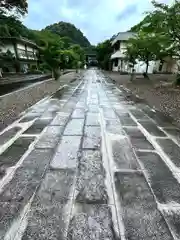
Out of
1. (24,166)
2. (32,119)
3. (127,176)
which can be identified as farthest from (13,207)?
(32,119)

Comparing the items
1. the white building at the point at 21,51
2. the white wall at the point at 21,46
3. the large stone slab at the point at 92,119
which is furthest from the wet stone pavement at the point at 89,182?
the white wall at the point at 21,46

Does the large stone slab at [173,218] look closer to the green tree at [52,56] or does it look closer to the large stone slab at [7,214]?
the large stone slab at [7,214]

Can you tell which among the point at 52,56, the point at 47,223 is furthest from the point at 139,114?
the point at 52,56

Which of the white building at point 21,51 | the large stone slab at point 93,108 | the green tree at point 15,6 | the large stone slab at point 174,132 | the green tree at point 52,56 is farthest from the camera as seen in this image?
the green tree at point 52,56

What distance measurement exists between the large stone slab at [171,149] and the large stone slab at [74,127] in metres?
1.59

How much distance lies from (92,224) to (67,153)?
1.41 m

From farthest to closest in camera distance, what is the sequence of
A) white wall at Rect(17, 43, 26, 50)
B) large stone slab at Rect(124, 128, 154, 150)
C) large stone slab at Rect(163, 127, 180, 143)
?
white wall at Rect(17, 43, 26, 50) < large stone slab at Rect(163, 127, 180, 143) < large stone slab at Rect(124, 128, 154, 150)

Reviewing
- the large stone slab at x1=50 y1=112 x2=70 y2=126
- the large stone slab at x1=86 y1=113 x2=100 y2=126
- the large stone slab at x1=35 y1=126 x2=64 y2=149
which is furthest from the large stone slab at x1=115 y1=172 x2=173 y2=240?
the large stone slab at x1=50 y1=112 x2=70 y2=126

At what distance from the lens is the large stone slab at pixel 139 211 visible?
1.54 m

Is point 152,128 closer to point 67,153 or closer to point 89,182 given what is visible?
point 67,153

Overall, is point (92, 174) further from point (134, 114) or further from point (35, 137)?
point (134, 114)

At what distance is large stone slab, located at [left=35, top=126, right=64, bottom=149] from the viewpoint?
3.21m

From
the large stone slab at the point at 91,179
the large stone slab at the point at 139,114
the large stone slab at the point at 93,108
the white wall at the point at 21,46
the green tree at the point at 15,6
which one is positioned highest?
the green tree at the point at 15,6

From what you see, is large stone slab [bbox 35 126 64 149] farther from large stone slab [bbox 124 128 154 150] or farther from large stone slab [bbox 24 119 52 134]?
large stone slab [bbox 124 128 154 150]
